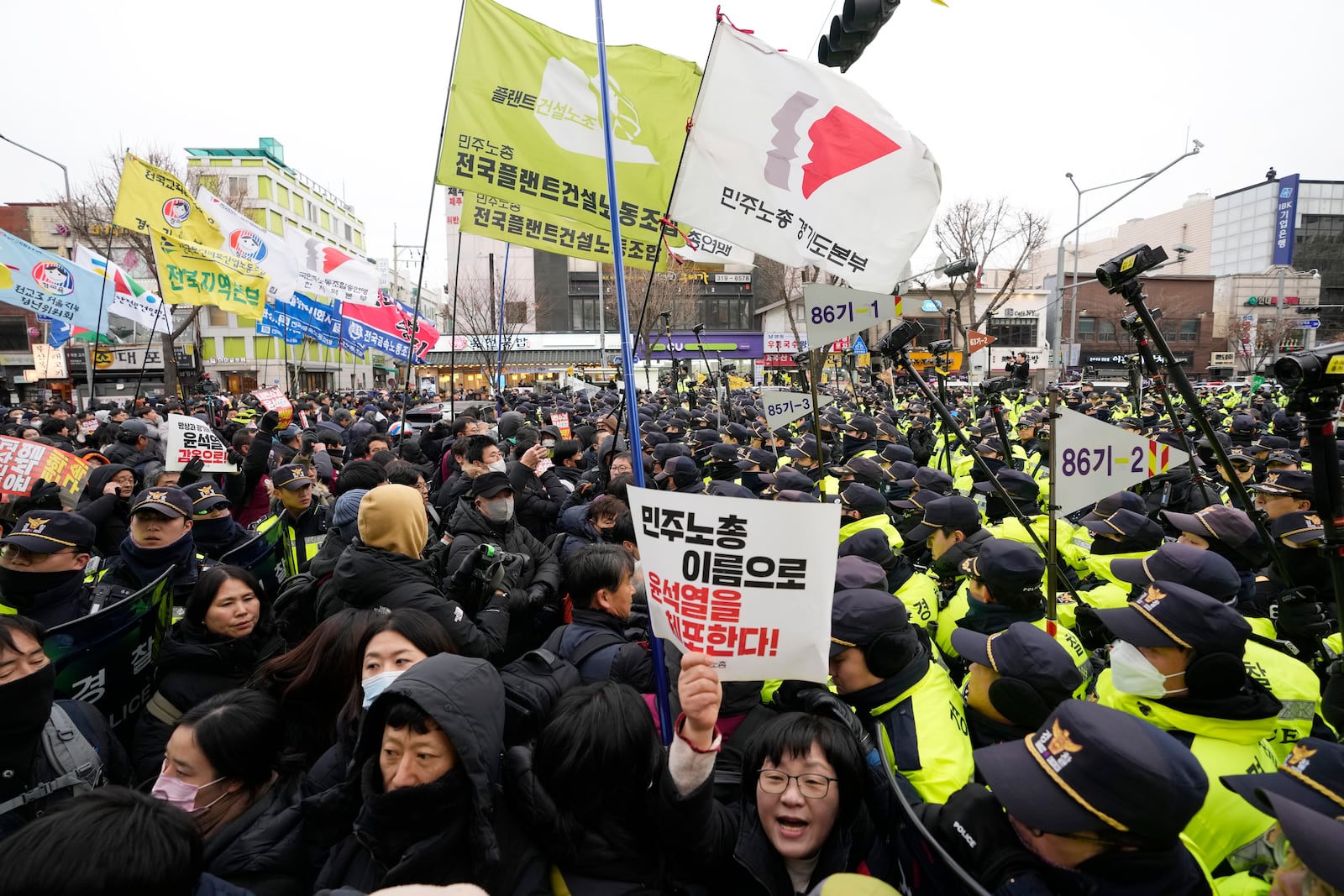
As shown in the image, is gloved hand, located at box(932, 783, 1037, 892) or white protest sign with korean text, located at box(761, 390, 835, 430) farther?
white protest sign with korean text, located at box(761, 390, 835, 430)

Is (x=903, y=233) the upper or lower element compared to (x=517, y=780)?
upper

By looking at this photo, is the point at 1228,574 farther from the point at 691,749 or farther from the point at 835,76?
the point at 835,76

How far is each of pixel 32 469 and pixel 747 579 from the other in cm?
596

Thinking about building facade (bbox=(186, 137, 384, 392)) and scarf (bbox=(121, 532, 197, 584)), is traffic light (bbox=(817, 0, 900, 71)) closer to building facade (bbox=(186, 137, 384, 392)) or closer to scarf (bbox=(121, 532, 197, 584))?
scarf (bbox=(121, 532, 197, 584))

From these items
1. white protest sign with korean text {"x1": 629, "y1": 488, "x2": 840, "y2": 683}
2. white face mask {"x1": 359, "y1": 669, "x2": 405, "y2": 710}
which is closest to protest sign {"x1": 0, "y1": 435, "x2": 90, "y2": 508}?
white face mask {"x1": 359, "y1": 669, "x2": 405, "y2": 710}

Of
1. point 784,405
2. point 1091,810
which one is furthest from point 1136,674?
point 784,405

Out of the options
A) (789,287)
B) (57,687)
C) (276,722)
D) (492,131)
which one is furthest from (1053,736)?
(789,287)

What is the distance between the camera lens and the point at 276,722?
7.66 ft

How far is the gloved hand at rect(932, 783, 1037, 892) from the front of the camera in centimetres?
167

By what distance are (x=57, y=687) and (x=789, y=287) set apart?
49441 mm

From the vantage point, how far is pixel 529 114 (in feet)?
15.6

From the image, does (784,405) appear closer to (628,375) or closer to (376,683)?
(628,375)

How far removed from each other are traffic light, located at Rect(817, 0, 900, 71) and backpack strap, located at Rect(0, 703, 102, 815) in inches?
198

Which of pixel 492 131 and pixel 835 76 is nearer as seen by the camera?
pixel 835 76
